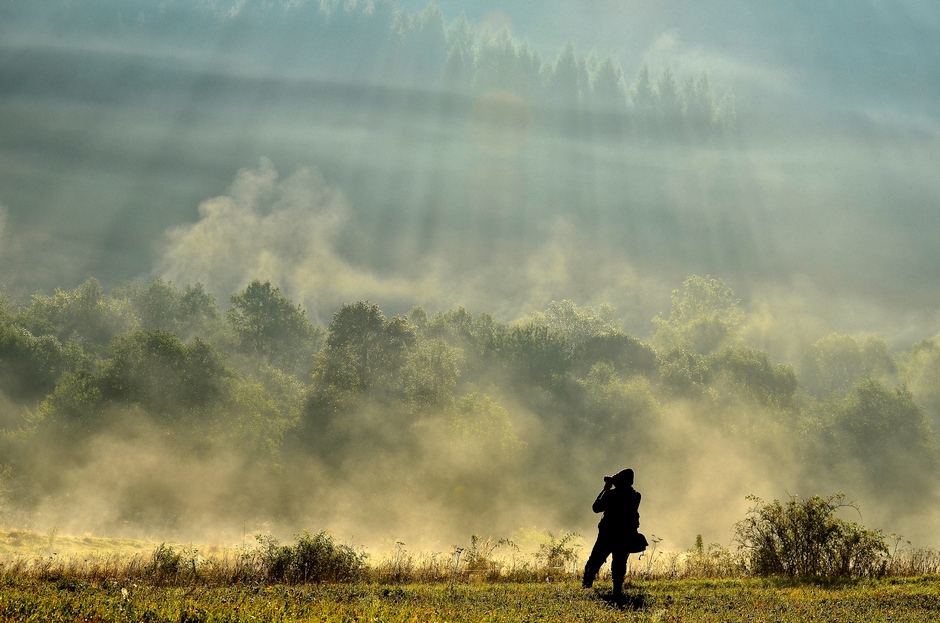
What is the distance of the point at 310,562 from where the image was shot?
69.8 feet

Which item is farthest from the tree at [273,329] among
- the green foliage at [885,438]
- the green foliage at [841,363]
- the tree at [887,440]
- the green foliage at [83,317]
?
the green foliage at [841,363]

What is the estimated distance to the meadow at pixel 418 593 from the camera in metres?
12.0

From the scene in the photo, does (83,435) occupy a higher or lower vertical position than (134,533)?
higher

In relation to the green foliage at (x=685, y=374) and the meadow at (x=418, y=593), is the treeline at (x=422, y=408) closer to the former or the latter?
the green foliage at (x=685, y=374)

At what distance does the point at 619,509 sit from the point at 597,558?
142cm

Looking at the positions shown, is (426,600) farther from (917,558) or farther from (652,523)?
(652,523)

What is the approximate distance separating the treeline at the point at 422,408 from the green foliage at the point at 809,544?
55677mm

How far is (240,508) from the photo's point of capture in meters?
73.1

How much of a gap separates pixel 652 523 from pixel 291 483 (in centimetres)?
4200

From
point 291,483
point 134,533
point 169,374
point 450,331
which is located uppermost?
point 450,331

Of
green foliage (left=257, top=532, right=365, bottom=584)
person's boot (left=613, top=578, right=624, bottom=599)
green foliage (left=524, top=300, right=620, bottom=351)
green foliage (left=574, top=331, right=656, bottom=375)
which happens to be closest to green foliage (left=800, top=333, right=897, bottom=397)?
green foliage (left=524, top=300, right=620, bottom=351)

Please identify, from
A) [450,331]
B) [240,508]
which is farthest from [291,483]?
[450,331]

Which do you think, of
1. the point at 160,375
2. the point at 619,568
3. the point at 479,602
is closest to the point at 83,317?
the point at 160,375

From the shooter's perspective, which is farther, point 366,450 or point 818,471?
point 818,471
